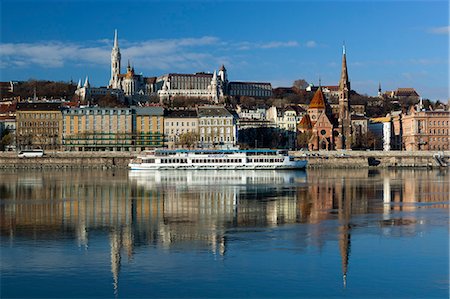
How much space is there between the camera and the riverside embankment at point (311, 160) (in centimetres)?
8325

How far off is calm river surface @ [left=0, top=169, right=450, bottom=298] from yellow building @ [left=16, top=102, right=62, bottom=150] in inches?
2652

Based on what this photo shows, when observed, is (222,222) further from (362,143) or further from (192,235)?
(362,143)

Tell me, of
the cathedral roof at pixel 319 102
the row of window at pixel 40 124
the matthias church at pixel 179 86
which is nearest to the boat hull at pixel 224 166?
the row of window at pixel 40 124

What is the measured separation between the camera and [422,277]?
17984 millimetres

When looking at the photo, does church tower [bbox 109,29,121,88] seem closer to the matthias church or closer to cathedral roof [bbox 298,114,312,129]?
the matthias church

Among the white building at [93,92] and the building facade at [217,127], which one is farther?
the white building at [93,92]

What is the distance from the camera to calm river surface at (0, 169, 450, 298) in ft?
56.2

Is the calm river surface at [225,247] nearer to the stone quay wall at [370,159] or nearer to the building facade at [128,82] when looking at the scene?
the stone quay wall at [370,159]

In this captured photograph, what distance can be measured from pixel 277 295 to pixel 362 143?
306 feet

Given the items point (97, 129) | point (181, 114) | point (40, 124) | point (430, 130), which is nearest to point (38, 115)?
point (40, 124)

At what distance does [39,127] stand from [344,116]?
4182cm

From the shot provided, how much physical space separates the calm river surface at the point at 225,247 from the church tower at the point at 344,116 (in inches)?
2714

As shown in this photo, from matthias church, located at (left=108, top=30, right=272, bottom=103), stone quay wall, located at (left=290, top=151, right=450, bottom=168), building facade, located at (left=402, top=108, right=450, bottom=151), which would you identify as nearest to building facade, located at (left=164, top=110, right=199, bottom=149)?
stone quay wall, located at (left=290, top=151, right=450, bottom=168)

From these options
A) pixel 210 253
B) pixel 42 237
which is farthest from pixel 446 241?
pixel 42 237
